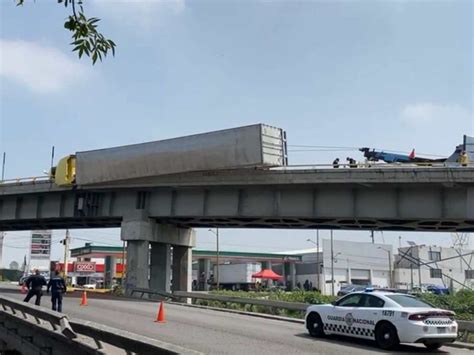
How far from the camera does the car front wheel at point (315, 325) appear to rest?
15906 mm

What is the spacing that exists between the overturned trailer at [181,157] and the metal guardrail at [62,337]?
14881 mm

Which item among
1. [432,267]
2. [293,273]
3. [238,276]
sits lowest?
[238,276]

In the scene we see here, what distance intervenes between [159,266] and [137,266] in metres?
3.16

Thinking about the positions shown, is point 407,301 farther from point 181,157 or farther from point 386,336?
point 181,157

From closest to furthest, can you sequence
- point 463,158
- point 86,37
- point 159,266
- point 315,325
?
point 86,37 < point 315,325 < point 463,158 < point 159,266

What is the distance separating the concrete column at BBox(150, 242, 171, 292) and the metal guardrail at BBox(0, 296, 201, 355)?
22109 mm

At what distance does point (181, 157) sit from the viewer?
1176 inches

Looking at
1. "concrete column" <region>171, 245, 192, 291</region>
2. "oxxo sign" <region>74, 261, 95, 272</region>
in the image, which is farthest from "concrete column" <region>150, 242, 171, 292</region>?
"oxxo sign" <region>74, 261, 95, 272</region>

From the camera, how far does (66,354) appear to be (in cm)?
952

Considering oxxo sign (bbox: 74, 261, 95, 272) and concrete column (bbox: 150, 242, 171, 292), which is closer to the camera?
concrete column (bbox: 150, 242, 171, 292)

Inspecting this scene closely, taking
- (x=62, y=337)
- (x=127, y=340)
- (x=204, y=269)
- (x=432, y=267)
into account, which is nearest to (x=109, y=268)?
(x=204, y=269)

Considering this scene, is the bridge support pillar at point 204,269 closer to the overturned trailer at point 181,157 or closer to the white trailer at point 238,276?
the white trailer at point 238,276

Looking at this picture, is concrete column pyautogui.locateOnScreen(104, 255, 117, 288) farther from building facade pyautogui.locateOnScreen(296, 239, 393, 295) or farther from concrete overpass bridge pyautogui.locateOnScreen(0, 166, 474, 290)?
concrete overpass bridge pyautogui.locateOnScreen(0, 166, 474, 290)

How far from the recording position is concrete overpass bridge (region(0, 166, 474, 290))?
26.8 m
